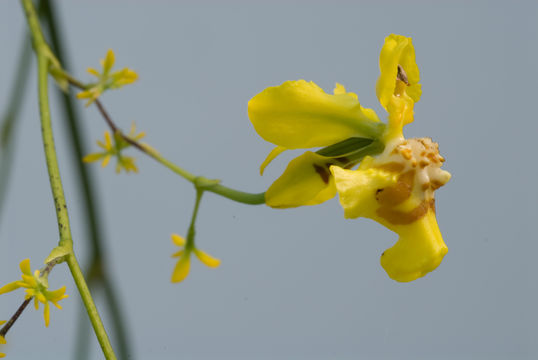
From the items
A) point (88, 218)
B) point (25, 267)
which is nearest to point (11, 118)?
point (88, 218)

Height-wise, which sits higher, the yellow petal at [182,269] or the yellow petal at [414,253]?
the yellow petal at [182,269]

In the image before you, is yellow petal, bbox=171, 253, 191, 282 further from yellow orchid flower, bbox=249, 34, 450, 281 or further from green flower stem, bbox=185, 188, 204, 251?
yellow orchid flower, bbox=249, 34, 450, 281

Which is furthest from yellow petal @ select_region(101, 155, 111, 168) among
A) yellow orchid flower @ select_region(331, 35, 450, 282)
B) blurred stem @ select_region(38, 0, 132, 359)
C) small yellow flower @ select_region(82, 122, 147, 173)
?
yellow orchid flower @ select_region(331, 35, 450, 282)

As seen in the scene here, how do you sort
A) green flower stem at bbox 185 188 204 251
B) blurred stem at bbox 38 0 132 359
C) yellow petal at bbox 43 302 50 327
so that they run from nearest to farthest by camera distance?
yellow petal at bbox 43 302 50 327, green flower stem at bbox 185 188 204 251, blurred stem at bbox 38 0 132 359

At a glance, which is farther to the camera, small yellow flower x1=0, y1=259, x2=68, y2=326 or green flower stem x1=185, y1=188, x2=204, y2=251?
green flower stem x1=185, y1=188, x2=204, y2=251

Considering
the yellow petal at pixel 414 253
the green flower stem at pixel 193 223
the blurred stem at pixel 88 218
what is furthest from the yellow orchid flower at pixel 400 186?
the blurred stem at pixel 88 218

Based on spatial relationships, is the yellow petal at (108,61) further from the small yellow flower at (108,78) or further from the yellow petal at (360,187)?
the yellow petal at (360,187)
